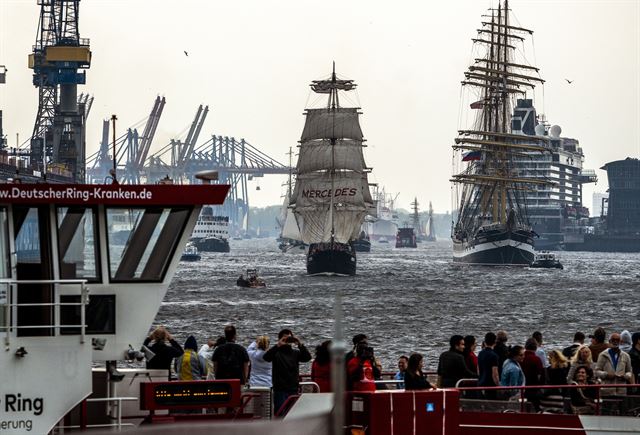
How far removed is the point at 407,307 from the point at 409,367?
3171 inches

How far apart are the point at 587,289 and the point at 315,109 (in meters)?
54.7

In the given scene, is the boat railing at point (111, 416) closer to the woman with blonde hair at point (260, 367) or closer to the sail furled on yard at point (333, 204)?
the woman with blonde hair at point (260, 367)

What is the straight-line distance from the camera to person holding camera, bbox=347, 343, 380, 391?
16.6m

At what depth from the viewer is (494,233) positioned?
632 feet

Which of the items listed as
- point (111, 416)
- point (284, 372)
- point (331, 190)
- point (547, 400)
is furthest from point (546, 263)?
point (111, 416)

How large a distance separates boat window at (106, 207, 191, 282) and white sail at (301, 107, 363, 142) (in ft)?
515

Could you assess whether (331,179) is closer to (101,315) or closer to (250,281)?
(250,281)

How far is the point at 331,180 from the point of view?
6708 inches

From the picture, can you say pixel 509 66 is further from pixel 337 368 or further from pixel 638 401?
pixel 337 368

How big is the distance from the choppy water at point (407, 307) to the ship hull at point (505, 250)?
2869cm

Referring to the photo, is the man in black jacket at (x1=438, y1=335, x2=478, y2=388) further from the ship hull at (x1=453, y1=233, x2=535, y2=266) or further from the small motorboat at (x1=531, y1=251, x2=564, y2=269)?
the small motorboat at (x1=531, y1=251, x2=564, y2=269)

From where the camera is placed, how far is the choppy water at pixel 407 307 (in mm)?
73562

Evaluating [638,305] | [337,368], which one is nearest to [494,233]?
[638,305]

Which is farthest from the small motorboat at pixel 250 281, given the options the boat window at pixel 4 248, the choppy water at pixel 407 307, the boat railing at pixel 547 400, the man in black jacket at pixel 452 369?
the boat window at pixel 4 248
